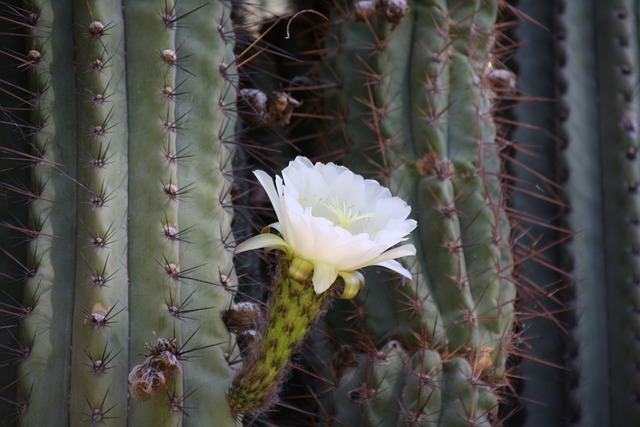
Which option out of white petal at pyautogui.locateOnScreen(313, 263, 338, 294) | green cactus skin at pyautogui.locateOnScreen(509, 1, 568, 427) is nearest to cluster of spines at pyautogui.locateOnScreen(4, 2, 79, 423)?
white petal at pyautogui.locateOnScreen(313, 263, 338, 294)

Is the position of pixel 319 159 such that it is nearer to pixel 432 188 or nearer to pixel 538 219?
pixel 432 188

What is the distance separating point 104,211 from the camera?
1.16 m

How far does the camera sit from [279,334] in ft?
3.62

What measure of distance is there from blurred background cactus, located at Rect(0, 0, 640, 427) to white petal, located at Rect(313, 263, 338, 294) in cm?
21

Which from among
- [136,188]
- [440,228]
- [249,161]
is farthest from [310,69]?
[136,188]

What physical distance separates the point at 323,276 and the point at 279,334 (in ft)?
0.41

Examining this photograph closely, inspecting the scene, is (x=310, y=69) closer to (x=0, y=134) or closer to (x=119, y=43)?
(x=119, y=43)

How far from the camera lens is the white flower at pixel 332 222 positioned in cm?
101

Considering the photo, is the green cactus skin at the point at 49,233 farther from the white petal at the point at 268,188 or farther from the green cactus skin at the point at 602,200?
the green cactus skin at the point at 602,200

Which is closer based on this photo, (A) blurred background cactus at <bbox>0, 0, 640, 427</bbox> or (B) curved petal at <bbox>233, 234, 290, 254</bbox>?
(B) curved petal at <bbox>233, 234, 290, 254</bbox>

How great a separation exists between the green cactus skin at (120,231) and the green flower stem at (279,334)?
64 mm

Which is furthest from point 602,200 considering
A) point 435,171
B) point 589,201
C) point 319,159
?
point 319,159

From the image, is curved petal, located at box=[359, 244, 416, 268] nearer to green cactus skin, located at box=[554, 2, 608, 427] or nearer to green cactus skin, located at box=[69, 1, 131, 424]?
green cactus skin, located at box=[69, 1, 131, 424]

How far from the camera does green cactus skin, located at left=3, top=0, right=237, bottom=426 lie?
1.13 m
